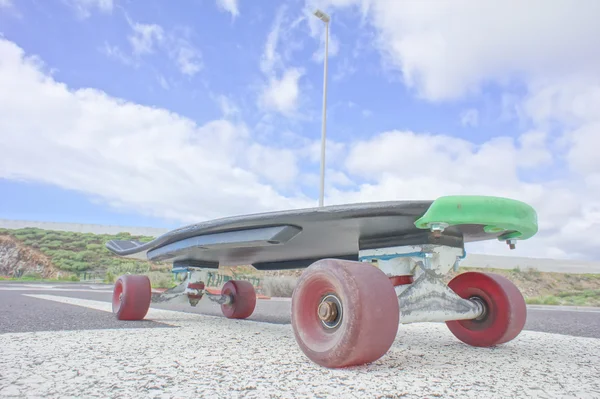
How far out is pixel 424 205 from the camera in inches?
78.9

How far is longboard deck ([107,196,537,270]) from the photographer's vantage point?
6.22 feet

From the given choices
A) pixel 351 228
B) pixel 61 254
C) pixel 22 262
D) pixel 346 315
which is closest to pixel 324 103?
pixel 351 228

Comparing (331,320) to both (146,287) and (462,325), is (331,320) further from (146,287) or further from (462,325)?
(146,287)

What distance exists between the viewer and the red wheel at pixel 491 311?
7.65ft

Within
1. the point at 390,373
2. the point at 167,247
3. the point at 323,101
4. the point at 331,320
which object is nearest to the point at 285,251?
the point at 167,247

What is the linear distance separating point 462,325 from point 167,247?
2.31m

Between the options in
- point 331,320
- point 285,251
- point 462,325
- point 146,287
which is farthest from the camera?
point 146,287

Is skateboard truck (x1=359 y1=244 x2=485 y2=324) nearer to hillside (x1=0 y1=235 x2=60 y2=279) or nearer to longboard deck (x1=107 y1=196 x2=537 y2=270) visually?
longboard deck (x1=107 y1=196 x2=537 y2=270)

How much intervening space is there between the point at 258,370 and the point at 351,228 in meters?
1.01

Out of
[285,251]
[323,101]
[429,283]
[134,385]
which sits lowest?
[134,385]

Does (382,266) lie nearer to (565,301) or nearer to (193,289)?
(193,289)

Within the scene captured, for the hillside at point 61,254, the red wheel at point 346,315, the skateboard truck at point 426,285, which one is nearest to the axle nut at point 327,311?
the red wheel at point 346,315

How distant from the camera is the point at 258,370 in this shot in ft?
5.55

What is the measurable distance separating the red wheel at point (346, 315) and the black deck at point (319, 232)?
1.32 ft
